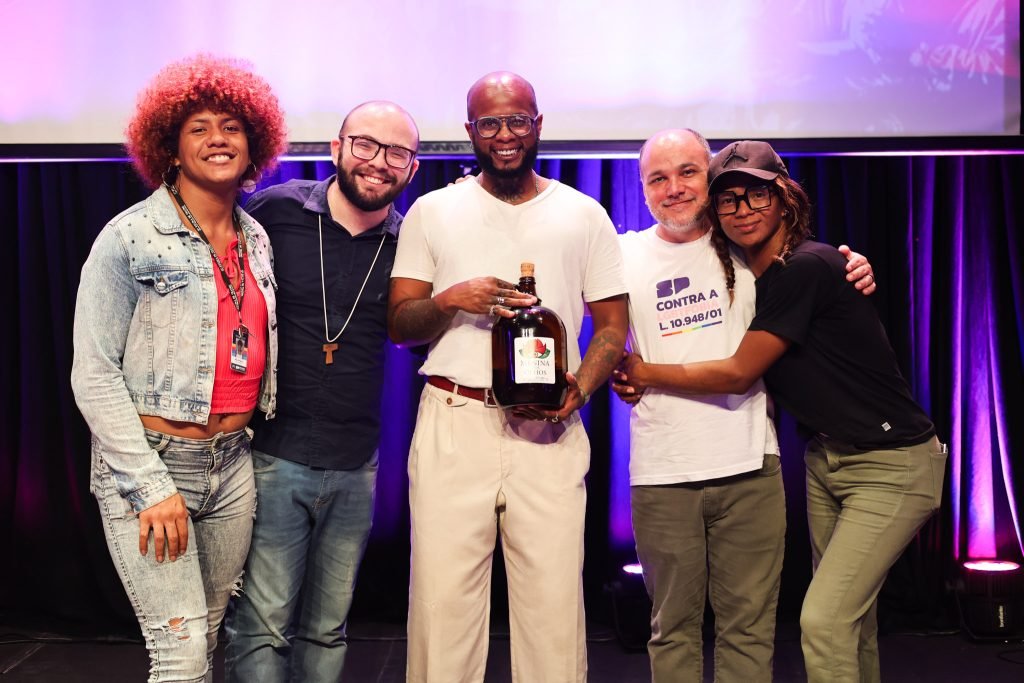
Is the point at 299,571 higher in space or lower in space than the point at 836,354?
lower

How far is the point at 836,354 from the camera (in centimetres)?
228

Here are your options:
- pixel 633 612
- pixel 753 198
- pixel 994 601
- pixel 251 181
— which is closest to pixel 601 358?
pixel 753 198

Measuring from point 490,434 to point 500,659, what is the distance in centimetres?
164

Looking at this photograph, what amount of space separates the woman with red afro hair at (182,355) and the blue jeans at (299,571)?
0.12 meters

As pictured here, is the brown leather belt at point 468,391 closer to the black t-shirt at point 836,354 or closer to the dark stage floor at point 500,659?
the black t-shirt at point 836,354

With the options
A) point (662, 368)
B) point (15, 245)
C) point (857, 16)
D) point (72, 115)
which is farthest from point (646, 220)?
point (15, 245)

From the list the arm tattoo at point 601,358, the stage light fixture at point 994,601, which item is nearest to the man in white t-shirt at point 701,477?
the arm tattoo at point 601,358

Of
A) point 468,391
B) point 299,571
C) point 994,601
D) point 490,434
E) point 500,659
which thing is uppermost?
point 468,391

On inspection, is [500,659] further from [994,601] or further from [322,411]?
[994,601]

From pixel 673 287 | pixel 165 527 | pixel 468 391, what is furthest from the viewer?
pixel 673 287

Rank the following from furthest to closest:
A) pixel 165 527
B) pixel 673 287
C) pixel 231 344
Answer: pixel 673 287, pixel 231 344, pixel 165 527

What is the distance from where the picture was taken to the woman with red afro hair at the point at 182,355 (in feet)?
5.83

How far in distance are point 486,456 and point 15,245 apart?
8.80ft

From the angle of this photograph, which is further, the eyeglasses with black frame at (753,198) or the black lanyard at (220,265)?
the eyeglasses with black frame at (753,198)
